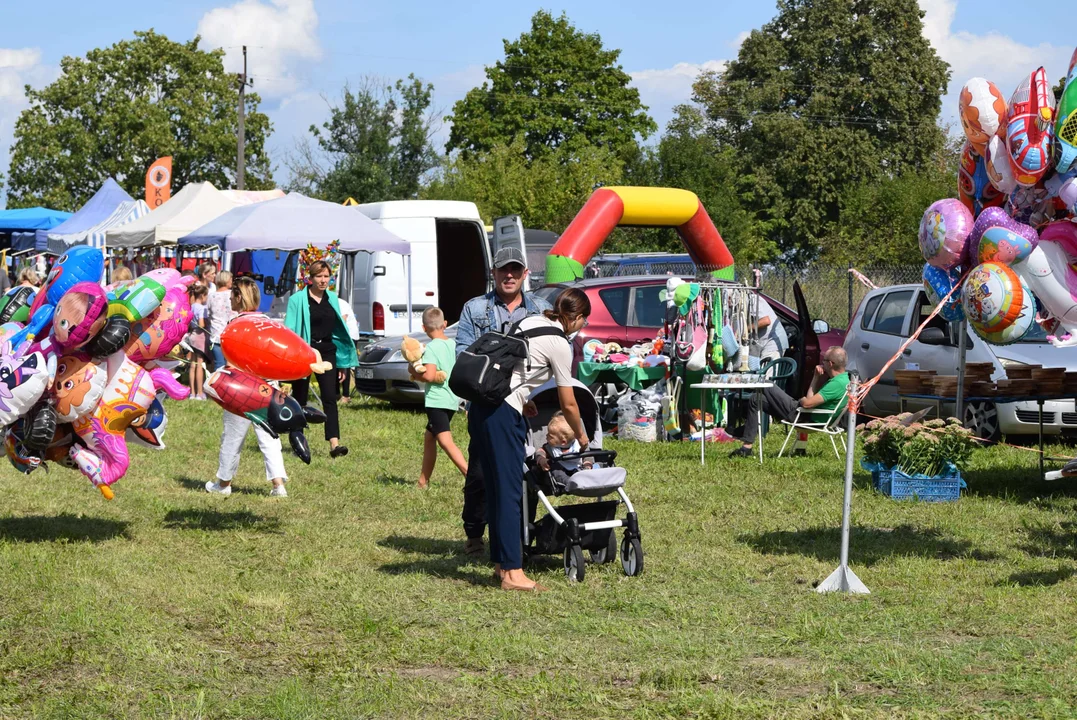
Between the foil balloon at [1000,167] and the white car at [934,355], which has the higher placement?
the foil balloon at [1000,167]

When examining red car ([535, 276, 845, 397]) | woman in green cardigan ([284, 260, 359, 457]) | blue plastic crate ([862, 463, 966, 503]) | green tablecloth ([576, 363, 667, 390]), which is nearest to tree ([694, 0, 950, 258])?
red car ([535, 276, 845, 397])

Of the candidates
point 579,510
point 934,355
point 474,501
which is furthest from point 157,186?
point 579,510

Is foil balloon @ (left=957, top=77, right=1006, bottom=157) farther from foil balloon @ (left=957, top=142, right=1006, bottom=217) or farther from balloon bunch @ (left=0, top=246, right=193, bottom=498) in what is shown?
balloon bunch @ (left=0, top=246, right=193, bottom=498)

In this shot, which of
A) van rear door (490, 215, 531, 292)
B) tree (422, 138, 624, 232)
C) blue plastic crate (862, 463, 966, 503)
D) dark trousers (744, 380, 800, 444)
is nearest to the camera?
blue plastic crate (862, 463, 966, 503)

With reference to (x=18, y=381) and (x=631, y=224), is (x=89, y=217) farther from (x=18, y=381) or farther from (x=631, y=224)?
(x=18, y=381)

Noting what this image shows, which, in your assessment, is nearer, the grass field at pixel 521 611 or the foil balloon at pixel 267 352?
the grass field at pixel 521 611

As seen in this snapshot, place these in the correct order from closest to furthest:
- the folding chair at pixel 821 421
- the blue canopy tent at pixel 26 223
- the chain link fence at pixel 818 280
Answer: the folding chair at pixel 821 421 < the chain link fence at pixel 818 280 < the blue canopy tent at pixel 26 223

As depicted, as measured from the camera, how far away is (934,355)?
12.9 m

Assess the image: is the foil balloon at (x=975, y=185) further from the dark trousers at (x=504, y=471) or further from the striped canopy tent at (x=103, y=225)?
the striped canopy tent at (x=103, y=225)

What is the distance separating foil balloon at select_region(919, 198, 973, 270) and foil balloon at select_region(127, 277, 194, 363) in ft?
14.4

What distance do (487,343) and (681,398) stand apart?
693 cm

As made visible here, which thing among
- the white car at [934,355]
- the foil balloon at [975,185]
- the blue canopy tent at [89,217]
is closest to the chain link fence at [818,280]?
the white car at [934,355]

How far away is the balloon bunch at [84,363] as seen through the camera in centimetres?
718

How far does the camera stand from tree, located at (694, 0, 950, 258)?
42406 millimetres
